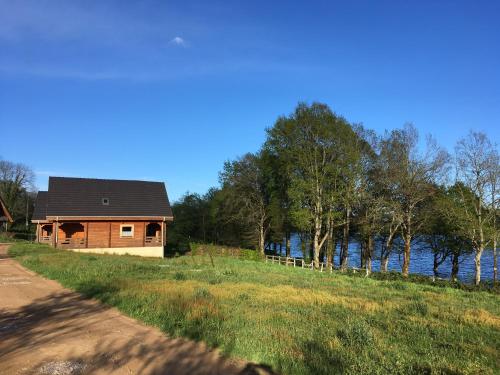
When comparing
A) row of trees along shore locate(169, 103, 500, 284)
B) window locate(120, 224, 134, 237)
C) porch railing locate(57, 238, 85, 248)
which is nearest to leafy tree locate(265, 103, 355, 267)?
row of trees along shore locate(169, 103, 500, 284)

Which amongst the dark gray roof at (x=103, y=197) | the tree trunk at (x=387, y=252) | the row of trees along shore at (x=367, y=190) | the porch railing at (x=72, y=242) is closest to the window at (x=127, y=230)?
the dark gray roof at (x=103, y=197)

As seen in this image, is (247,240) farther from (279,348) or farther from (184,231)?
(279,348)

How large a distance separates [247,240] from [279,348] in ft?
161

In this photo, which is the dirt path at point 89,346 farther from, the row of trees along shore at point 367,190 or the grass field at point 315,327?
the row of trees along shore at point 367,190

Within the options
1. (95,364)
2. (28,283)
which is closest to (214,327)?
(95,364)

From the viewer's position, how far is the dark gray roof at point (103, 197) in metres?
37.9

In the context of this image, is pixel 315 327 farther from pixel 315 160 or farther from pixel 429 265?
pixel 429 265

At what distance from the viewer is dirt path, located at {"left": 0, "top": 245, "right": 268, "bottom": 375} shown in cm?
672

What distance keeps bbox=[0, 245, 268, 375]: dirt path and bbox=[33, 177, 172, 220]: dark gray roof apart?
27.5 m

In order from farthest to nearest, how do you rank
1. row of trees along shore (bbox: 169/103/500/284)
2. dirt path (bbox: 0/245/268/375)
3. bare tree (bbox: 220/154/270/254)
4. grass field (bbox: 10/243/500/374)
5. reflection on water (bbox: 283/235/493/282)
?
reflection on water (bbox: 283/235/493/282)
bare tree (bbox: 220/154/270/254)
row of trees along shore (bbox: 169/103/500/284)
grass field (bbox: 10/243/500/374)
dirt path (bbox: 0/245/268/375)

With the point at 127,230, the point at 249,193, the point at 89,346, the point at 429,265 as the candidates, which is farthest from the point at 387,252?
the point at 89,346

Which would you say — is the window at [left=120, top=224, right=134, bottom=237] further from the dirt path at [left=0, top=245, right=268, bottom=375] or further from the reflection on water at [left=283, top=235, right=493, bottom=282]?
the dirt path at [left=0, top=245, right=268, bottom=375]

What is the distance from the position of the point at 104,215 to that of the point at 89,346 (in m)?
32.2

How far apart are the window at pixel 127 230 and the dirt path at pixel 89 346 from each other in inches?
1105
